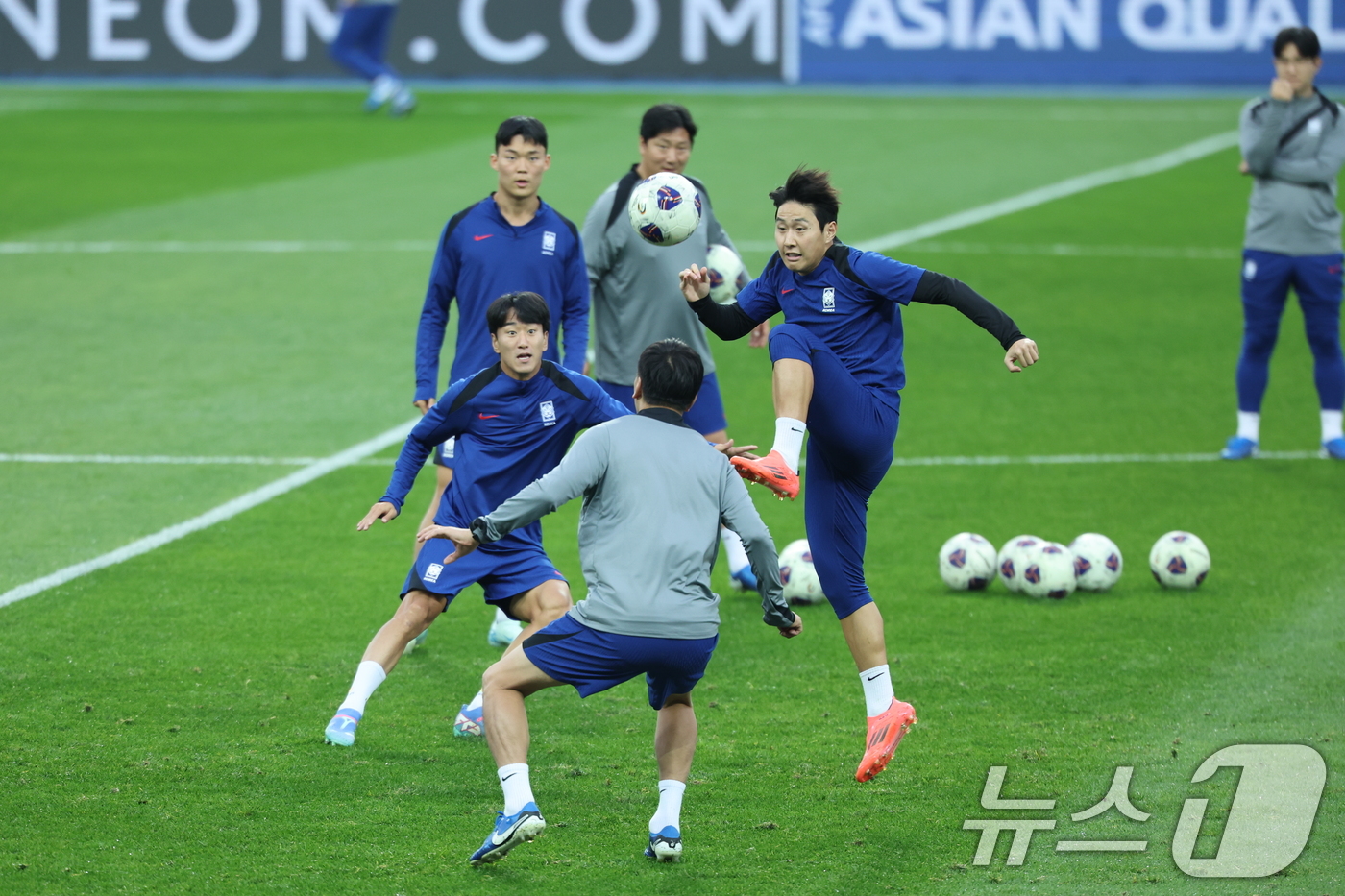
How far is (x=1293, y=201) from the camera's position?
468 inches

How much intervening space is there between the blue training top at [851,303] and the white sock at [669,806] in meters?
1.85

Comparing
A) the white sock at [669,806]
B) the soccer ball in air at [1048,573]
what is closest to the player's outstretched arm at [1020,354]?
the white sock at [669,806]

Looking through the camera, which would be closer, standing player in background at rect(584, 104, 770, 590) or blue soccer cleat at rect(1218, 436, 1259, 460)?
standing player in background at rect(584, 104, 770, 590)

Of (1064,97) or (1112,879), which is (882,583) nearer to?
(1112,879)

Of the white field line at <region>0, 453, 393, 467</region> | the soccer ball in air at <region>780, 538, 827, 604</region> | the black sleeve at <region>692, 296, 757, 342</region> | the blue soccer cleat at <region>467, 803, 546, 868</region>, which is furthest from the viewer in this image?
the white field line at <region>0, 453, 393, 467</region>

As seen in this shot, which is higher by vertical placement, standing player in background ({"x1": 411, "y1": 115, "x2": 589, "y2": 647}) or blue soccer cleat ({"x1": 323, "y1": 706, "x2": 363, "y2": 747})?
standing player in background ({"x1": 411, "y1": 115, "x2": 589, "y2": 647})

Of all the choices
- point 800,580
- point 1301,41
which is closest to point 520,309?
point 800,580

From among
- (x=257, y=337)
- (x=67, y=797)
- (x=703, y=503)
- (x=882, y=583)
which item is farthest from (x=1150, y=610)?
(x=257, y=337)

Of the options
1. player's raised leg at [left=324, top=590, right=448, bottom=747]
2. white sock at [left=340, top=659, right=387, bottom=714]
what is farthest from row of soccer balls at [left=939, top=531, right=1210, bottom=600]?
white sock at [left=340, top=659, right=387, bottom=714]

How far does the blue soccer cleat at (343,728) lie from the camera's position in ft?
23.1

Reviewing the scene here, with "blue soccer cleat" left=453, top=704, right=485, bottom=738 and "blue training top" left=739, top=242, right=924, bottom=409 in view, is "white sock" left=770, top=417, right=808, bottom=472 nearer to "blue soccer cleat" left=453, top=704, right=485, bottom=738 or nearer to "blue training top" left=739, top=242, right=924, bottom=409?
"blue training top" left=739, top=242, right=924, bottom=409

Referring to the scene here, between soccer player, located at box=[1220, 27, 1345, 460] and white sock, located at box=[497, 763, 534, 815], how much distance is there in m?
8.12

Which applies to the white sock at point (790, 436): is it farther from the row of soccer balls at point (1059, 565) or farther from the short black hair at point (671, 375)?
the row of soccer balls at point (1059, 565)

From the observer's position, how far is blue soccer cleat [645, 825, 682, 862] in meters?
6.03
